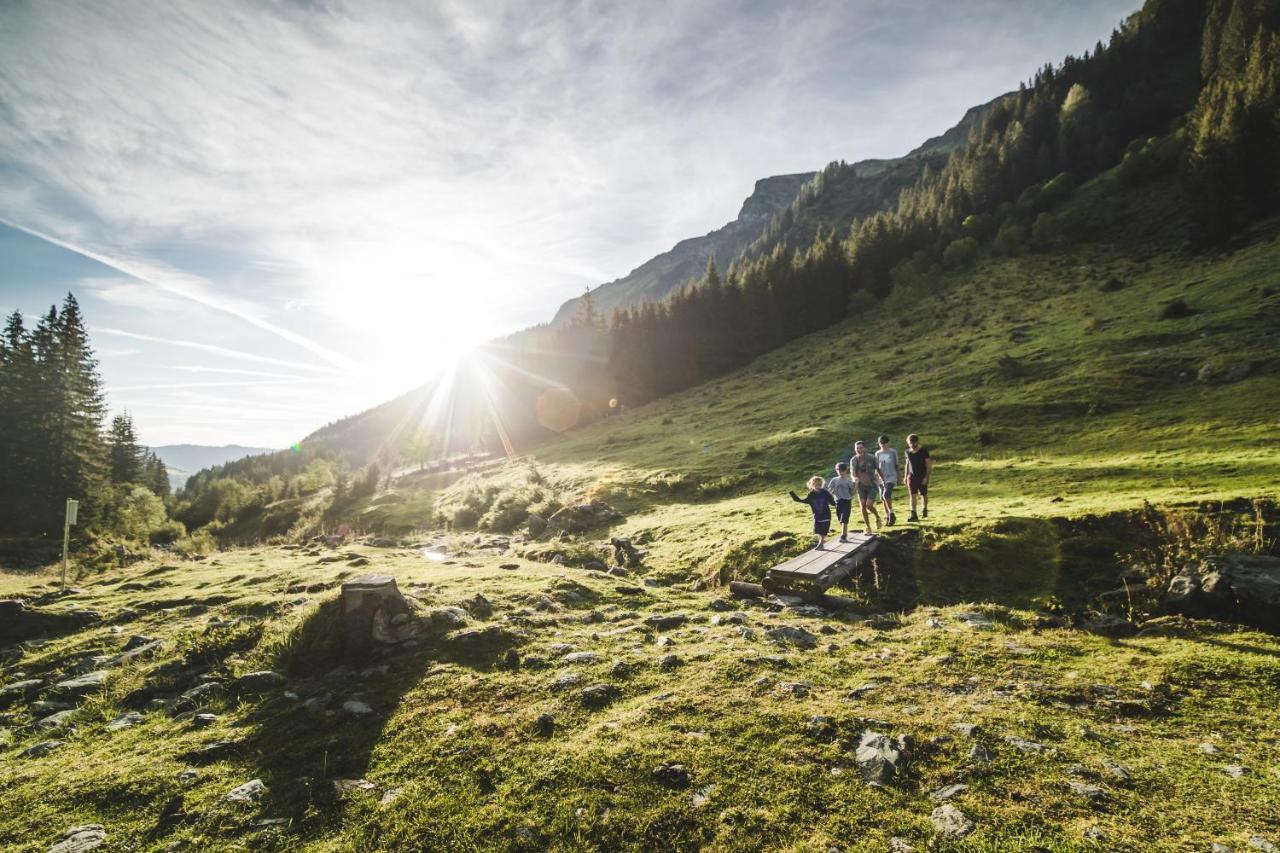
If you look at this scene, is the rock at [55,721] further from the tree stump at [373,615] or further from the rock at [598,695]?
the rock at [598,695]

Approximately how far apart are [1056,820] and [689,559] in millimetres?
13458

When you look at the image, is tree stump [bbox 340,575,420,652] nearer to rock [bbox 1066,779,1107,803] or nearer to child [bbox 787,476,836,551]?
rock [bbox 1066,779,1107,803]

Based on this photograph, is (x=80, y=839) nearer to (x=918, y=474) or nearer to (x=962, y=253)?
(x=918, y=474)

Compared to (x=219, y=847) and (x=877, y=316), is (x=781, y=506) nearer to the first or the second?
(x=219, y=847)

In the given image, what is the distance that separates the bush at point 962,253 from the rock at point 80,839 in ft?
346

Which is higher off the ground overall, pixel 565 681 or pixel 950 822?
pixel 565 681

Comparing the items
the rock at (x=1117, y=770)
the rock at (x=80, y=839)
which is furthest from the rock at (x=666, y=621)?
the rock at (x=80, y=839)

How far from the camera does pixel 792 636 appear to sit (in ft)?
33.2

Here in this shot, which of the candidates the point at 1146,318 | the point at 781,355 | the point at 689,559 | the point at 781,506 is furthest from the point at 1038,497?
the point at 781,355

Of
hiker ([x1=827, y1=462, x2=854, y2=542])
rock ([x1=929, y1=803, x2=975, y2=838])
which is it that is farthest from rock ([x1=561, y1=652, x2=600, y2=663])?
hiker ([x1=827, y1=462, x2=854, y2=542])

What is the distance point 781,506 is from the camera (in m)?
23.6

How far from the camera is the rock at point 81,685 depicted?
8.70 metres

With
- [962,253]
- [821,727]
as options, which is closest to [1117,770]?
[821,727]

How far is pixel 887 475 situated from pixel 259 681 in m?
19.0
